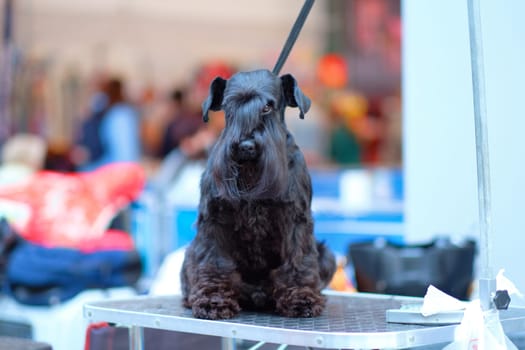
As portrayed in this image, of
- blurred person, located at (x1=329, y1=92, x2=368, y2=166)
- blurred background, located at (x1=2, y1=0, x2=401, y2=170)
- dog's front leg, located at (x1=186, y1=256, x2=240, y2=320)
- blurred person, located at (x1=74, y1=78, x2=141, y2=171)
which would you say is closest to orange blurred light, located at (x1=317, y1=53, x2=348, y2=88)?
blurred background, located at (x1=2, y1=0, x2=401, y2=170)

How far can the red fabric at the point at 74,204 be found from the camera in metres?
4.78

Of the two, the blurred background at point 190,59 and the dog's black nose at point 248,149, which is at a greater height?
the blurred background at point 190,59

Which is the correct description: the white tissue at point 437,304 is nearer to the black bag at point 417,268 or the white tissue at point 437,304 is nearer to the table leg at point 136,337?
the table leg at point 136,337

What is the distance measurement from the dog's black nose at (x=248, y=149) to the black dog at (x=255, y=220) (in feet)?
0.05

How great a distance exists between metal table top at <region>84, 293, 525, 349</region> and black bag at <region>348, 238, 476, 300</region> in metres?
0.96

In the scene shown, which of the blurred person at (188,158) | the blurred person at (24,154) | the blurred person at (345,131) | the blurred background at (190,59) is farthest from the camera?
the blurred person at (345,131)

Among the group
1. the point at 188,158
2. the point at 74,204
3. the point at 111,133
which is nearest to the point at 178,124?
the point at 111,133

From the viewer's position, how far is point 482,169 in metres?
2.33

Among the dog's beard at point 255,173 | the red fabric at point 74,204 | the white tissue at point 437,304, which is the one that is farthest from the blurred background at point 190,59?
the white tissue at point 437,304

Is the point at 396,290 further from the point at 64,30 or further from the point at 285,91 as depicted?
the point at 64,30

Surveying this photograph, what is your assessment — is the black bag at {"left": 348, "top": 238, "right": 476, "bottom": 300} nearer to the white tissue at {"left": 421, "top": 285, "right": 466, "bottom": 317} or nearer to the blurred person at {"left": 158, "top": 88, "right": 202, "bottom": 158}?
the white tissue at {"left": 421, "top": 285, "right": 466, "bottom": 317}

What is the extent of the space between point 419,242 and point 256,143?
215 cm

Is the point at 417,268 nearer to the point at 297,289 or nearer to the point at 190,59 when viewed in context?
the point at 297,289

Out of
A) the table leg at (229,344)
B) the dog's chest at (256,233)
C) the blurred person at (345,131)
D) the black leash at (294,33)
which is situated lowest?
the table leg at (229,344)
